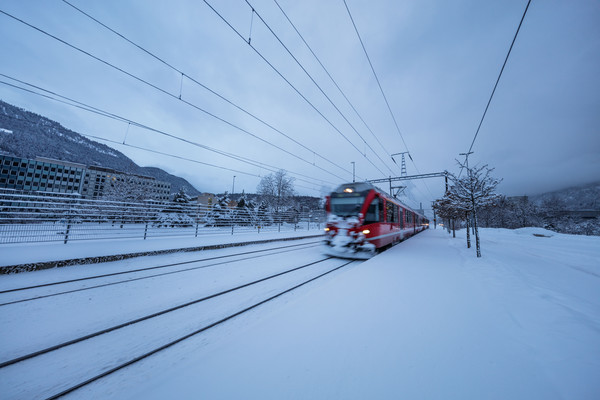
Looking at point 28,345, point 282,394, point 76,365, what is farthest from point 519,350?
point 28,345

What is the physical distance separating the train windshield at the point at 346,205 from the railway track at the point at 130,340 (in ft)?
16.3

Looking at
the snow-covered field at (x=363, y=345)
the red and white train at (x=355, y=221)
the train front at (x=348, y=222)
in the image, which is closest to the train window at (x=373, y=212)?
the red and white train at (x=355, y=221)

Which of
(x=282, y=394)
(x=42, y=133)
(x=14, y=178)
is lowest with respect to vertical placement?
(x=282, y=394)

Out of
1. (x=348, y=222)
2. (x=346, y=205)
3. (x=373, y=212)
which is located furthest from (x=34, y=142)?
(x=373, y=212)

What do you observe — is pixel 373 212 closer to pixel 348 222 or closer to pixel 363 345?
pixel 348 222

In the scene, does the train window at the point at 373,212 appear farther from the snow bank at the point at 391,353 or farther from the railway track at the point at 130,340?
the railway track at the point at 130,340

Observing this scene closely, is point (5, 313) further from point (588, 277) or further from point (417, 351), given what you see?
point (588, 277)

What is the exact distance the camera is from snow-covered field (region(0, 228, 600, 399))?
1.77m

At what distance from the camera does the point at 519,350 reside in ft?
7.45

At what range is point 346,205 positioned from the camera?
28.8ft

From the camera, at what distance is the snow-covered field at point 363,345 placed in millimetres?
1771

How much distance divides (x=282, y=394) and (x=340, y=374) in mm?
557

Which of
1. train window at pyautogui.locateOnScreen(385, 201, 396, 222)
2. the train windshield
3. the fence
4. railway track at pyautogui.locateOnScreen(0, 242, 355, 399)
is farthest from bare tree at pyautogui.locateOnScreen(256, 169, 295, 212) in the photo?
railway track at pyautogui.locateOnScreen(0, 242, 355, 399)

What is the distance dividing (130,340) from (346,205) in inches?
296
